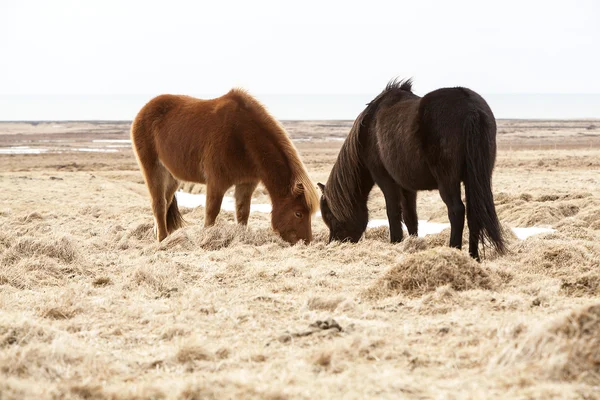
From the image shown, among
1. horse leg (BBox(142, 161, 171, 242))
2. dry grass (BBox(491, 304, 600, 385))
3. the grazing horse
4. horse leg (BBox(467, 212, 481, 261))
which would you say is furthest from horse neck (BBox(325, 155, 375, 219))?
dry grass (BBox(491, 304, 600, 385))

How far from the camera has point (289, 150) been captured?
8.59 meters

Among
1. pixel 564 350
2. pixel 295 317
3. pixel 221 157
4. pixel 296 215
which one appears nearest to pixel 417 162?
pixel 296 215

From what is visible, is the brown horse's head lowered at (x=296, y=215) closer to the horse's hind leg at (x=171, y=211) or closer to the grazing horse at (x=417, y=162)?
the grazing horse at (x=417, y=162)

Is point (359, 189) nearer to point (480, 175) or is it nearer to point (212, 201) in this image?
point (212, 201)

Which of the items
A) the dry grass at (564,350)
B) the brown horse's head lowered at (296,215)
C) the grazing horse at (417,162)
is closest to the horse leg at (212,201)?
the brown horse's head lowered at (296,215)

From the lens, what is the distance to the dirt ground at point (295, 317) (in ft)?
11.1

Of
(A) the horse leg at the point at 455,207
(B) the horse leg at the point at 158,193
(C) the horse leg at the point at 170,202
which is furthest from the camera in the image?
(C) the horse leg at the point at 170,202

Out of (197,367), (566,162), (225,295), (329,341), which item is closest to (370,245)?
(225,295)

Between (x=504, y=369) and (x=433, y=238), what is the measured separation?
4.68 m

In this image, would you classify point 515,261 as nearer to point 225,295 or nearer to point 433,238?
point 433,238

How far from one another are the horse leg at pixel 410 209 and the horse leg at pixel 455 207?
1532mm

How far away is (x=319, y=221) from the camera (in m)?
11.9

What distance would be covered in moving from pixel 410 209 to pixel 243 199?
2.36 m

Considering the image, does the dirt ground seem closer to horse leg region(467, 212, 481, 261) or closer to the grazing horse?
horse leg region(467, 212, 481, 261)
